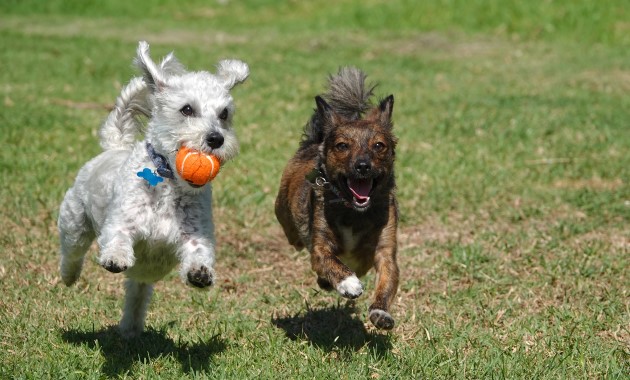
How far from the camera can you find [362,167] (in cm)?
564

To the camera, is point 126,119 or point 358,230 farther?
point 126,119

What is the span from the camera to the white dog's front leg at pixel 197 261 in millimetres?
4848

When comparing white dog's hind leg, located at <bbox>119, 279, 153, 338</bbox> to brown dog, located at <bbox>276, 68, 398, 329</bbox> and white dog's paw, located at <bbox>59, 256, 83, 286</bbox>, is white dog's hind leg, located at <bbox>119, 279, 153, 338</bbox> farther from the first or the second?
brown dog, located at <bbox>276, 68, 398, 329</bbox>

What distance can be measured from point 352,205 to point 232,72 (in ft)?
3.64

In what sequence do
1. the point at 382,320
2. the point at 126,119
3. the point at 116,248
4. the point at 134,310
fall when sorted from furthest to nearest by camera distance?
1. the point at 126,119
2. the point at 134,310
3. the point at 382,320
4. the point at 116,248

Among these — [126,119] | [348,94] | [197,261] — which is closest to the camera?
[197,261]

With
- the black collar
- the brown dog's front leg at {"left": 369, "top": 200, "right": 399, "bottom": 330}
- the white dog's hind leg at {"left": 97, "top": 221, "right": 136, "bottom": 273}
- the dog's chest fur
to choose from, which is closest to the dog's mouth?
the dog's chest fur

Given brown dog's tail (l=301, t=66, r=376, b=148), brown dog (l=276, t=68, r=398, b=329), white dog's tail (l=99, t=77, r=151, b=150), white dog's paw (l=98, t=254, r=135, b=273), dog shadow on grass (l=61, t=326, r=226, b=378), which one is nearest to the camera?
white dog's paw (l=98, t=254, r=135, b=273)

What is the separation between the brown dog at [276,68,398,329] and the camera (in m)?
5.66

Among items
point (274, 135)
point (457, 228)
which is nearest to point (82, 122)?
point (274, 135)

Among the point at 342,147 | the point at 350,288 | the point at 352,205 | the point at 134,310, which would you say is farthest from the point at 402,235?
the point at 134,310

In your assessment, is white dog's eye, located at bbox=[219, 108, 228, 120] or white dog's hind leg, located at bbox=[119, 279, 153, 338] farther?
white dog's hind leg, located at bbox=[119, 279, 153, 338]

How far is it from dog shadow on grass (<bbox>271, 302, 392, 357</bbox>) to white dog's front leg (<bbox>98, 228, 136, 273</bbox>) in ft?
4.84

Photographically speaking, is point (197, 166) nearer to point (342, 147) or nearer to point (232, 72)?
point (232, 72)
